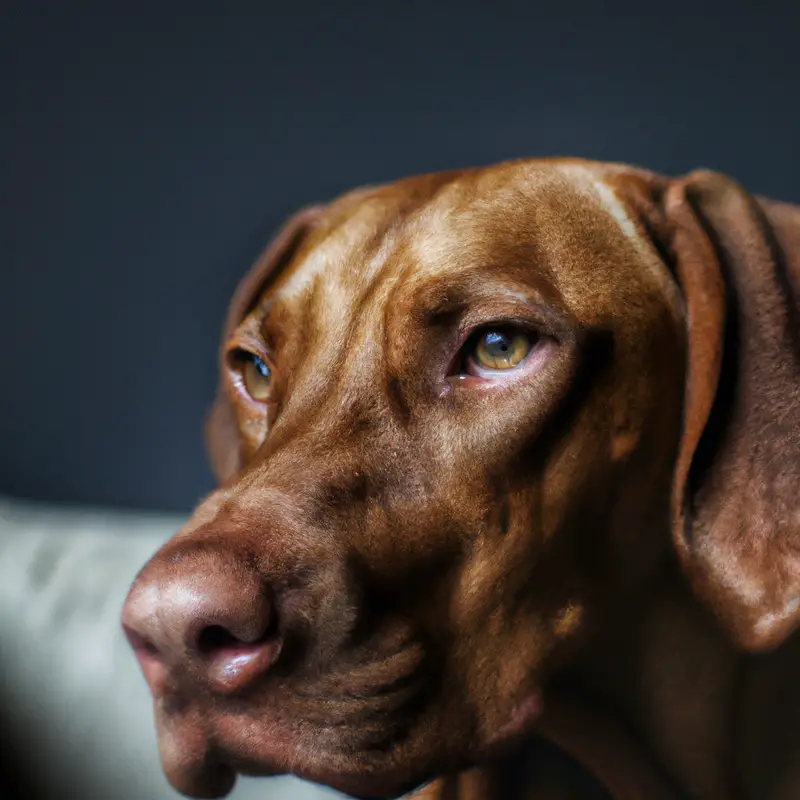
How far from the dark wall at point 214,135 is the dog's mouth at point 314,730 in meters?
0.93

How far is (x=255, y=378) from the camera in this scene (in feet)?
3.81

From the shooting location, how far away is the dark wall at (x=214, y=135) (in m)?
1.36

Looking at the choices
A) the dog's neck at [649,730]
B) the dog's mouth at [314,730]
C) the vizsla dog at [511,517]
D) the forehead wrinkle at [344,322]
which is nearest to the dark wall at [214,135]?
the vizsla dog at [511,517]

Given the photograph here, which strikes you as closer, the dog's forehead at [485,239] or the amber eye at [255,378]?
the dog's forehead at [485,239]

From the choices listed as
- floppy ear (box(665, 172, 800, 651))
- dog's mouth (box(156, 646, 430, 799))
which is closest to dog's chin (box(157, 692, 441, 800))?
dog's mouth (box(156, 646, 430, 799))

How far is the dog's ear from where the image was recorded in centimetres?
130

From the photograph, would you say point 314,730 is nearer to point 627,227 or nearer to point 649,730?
point 649,730

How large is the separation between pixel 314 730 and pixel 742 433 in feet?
1.71

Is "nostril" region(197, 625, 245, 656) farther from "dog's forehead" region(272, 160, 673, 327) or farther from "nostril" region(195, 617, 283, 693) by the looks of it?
"dog's forehead" region(272, 160, 673, 327)

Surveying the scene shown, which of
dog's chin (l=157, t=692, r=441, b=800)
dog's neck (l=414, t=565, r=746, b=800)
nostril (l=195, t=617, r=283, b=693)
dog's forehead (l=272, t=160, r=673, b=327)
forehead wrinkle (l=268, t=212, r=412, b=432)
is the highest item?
dog's forehead (l=272, t=160, r=673, b=327)

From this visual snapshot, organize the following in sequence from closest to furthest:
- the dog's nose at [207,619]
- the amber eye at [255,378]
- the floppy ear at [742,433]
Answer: the dog's nose at [207,619], the floppy ear at [742,433], the amber eye at [255,378]

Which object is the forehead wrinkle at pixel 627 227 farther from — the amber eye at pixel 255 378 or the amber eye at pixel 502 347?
the amber eye at pixel 255 378

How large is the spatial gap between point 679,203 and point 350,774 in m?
0.69

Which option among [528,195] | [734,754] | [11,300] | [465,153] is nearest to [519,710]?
[734,754]
